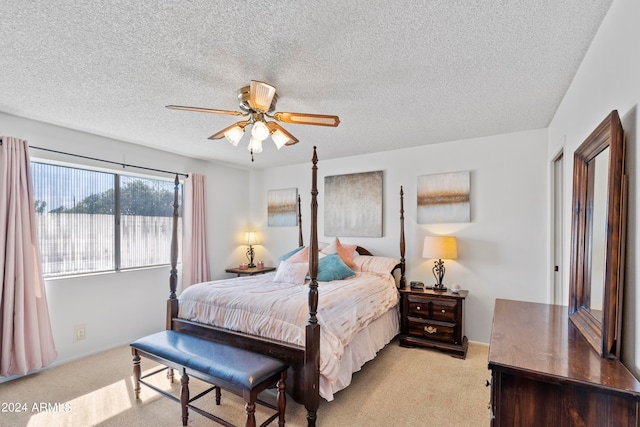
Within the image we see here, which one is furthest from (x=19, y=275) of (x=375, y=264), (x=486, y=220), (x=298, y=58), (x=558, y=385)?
(x=486, y=220)

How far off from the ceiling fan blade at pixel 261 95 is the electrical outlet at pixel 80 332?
3160mm

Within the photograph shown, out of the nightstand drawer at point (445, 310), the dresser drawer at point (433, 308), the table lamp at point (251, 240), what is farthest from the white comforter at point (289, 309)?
the table lamp at point (251, 240)

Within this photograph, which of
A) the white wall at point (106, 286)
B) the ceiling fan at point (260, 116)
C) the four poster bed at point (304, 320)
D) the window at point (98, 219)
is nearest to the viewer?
the ceiling fan at point (260, 116)

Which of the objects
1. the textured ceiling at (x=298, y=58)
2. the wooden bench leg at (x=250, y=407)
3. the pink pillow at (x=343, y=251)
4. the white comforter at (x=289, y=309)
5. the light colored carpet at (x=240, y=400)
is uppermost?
the textured ceiling at (x=298, y=58)

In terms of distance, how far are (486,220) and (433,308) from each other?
Answer: 1213 mm

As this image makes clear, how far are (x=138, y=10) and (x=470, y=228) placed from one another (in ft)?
12.2

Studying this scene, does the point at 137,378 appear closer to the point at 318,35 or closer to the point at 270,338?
the point at 270,338

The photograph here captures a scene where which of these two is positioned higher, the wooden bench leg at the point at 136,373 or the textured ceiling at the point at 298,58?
the textured ceiling at the point at 298,58

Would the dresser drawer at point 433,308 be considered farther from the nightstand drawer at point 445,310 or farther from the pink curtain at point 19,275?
the pink curtain at point 19,275

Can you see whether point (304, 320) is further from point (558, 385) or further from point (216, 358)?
point (558, 385)

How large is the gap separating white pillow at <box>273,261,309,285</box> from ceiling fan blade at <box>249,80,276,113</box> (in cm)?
181

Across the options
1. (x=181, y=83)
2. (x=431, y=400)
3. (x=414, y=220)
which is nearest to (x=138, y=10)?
(x=181, y=83)

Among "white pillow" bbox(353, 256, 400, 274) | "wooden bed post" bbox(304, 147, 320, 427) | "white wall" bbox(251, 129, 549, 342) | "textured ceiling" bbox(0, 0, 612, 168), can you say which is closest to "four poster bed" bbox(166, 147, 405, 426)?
"wooden bed post" bbox(304, 147, 320, 427)

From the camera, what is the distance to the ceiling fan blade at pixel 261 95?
6.57 ft
